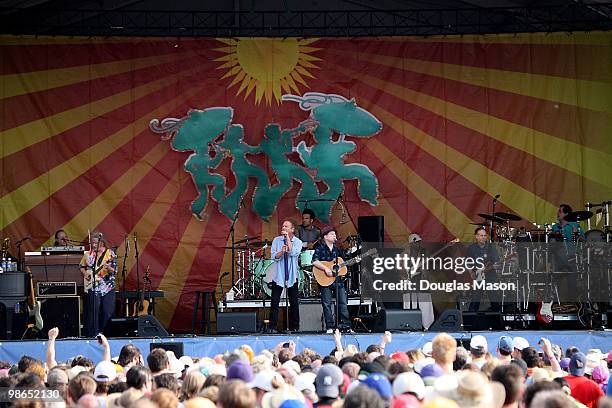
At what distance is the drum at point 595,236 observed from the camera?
16016mm

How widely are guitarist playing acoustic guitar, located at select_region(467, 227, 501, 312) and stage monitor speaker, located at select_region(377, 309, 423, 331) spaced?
1.81 metres

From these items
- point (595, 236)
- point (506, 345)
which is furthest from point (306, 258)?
point (506, 345)

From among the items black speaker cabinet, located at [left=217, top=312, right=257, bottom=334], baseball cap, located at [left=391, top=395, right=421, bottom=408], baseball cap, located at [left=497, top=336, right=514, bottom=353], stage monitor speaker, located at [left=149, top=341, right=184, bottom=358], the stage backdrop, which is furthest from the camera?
the stage backdrop

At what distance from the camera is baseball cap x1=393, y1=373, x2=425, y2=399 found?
5.77 m

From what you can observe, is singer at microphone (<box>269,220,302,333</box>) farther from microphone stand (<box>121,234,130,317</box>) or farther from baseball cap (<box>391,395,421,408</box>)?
baseball cap (<box>391,395,421,408</box>)

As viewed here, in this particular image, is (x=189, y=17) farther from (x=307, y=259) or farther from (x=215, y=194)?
(x=307, y=259)

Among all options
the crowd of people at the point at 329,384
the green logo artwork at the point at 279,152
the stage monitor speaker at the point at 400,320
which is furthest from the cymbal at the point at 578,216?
the crowd of people at the point at 329,384

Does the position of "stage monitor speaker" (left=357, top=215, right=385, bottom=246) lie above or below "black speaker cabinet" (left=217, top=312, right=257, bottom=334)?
above

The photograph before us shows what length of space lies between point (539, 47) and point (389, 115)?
9.84 feet

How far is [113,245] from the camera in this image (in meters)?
17.9

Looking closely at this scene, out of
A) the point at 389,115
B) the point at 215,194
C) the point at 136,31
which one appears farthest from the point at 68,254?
the point at 389,115

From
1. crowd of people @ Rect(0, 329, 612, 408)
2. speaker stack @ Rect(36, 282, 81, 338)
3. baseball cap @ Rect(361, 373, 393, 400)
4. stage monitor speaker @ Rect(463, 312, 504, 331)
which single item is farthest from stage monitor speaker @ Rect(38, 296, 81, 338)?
baseball cap @ Rect(361, 373, 393, 400)

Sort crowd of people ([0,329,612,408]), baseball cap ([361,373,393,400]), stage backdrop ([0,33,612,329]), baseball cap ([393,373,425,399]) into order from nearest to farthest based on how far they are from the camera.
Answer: crowd of people ([0,329,612,408])
baseball cap ([361,373,393,400])
baseball cap ([393,373,425,399])
stage backdrop ([0,33,612,329])

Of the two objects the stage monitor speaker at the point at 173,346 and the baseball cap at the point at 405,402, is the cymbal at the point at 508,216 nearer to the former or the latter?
the stage monitor speaker at the point at 173,346
